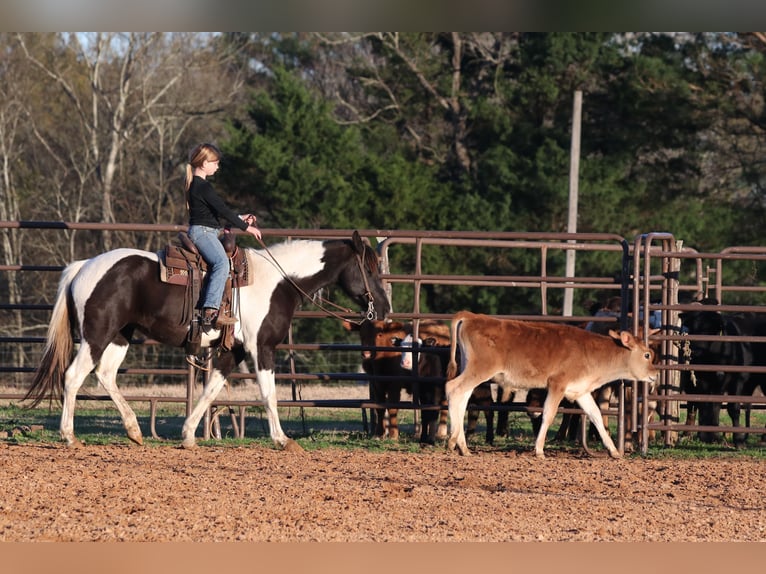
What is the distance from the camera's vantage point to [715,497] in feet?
25.5

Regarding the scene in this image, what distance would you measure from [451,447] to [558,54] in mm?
16782

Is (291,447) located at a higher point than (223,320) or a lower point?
lower

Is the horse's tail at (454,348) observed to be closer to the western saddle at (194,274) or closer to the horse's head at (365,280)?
the horse's head at (365,280)

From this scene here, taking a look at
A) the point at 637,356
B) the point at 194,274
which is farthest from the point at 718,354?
the point at 194,274

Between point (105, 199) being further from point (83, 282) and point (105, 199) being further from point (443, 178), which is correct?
point (83, 282)

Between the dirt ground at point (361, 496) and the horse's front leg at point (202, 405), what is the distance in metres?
0.16

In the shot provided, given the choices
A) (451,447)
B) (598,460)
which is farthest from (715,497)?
(451,447)

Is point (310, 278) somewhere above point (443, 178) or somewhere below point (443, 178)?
below

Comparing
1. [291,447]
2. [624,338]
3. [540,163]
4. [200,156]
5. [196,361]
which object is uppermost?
[540,163]

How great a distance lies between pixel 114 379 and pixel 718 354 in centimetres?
639

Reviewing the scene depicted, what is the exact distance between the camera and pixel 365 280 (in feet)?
33.2

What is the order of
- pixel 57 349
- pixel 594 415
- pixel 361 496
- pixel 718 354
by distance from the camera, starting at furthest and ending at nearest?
1. pixel 718 354
2. pixel 594 415
3. pixel 57 349
4. pixel 361 496

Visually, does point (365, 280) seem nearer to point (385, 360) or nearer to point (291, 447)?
point (291, 447)

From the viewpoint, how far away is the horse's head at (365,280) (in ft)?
33.2
